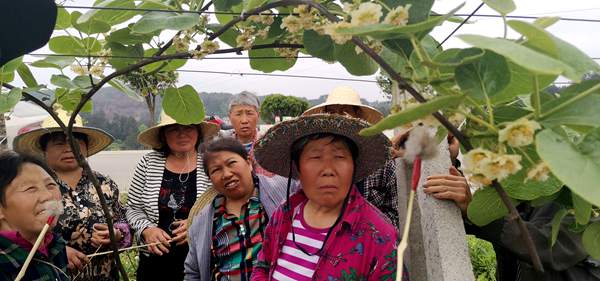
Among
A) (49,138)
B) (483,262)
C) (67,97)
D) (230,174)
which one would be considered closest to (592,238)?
(67,97)

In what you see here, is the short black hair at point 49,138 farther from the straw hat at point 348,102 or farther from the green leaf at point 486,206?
the green leaf at point 486,206

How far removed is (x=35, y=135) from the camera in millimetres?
2736

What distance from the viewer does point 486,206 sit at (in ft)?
3.15

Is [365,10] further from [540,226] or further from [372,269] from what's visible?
[540,226]

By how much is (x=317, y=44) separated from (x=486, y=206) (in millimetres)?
444

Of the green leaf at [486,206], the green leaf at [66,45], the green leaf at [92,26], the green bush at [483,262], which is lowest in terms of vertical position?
the green leaf at [486,206]

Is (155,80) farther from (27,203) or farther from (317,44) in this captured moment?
(317,44)

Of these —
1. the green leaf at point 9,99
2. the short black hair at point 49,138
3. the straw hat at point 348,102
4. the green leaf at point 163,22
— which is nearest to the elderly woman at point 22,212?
the green leaf at point 9,99

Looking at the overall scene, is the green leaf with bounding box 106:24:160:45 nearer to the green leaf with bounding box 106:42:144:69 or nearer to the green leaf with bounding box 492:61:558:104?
the green leaf with bounding box 106:42:144:69

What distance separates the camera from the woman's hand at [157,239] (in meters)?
2.66

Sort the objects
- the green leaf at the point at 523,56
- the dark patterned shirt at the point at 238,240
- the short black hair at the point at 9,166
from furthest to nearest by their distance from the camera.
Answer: the dark patterned shirt at the point at 238,240 < the short black hair at the point at 9,166 < the green leaf at the point at 523,56

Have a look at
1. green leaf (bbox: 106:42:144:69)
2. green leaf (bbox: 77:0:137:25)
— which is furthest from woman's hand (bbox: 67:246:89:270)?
green leaf (bbox: 77:0:137:25)

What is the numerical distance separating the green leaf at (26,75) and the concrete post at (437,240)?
1.17 metres

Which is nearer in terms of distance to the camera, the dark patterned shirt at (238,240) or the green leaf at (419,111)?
the green leaf at (419,111)
